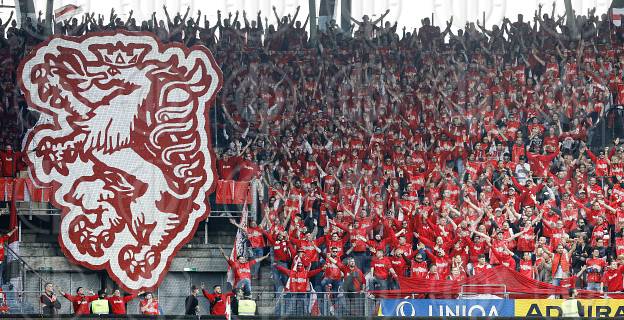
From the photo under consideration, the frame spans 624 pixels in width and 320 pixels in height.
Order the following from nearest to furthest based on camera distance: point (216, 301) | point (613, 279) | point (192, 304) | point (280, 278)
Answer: point (216, 301)
point (192, 304)
point (613, 279)
point (280, 278)

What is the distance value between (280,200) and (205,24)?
4.97 metres

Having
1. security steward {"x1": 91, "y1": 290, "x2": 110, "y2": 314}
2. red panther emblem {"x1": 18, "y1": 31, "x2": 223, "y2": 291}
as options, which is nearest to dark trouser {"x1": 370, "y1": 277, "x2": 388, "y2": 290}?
red panther emblem {"x1": 18, "y1": 31, "x2": 223, "y2": 291}

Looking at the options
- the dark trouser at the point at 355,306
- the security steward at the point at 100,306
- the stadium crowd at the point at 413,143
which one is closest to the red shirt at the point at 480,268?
the stadium crowd at the point at 413,143

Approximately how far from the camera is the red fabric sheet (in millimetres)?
19094

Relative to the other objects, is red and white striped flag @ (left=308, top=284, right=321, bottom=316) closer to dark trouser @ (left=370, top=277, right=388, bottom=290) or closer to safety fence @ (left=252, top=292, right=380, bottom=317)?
safety fence @ (left=252, top=292, right=380, bottom=317)

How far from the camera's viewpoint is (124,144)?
74.6ft

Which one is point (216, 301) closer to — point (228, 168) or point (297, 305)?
point (297, 305)

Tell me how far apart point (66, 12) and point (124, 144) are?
3786 mm

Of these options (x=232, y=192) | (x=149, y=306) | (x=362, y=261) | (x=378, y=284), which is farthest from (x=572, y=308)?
(x=232, y=192)

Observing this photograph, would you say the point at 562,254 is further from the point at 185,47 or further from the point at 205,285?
the point at 185,47

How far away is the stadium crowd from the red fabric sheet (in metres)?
0.29

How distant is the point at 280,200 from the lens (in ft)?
70.5

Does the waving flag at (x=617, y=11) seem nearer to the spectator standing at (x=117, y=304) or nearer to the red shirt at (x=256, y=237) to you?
the red shirt at (x=256, y=237)

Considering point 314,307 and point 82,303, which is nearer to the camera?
point 314,307
